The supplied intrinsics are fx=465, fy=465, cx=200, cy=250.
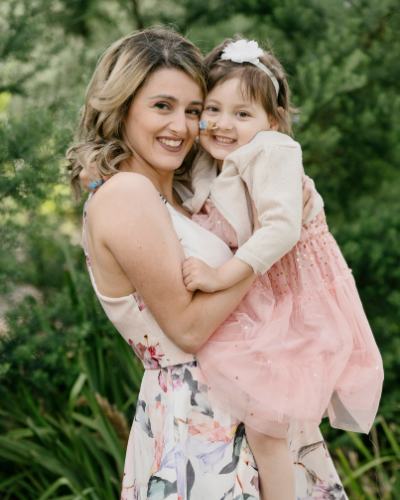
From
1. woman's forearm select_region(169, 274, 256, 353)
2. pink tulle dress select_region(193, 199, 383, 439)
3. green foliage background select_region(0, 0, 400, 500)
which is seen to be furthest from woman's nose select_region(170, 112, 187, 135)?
green foliage background select_region(0, 0, 400, 500)

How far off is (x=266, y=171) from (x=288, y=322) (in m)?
0.51

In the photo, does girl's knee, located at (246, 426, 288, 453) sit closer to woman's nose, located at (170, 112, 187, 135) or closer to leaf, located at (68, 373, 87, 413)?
woman's nose, located at (170, 112, 187, 135)

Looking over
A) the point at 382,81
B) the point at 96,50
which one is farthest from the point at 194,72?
the point at 382,81

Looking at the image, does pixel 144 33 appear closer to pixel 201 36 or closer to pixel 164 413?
pixel 164 413

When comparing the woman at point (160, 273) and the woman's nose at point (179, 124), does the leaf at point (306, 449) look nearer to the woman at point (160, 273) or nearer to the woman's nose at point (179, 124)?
the woman at point (160, 273)

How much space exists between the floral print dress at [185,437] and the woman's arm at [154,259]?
0.09m

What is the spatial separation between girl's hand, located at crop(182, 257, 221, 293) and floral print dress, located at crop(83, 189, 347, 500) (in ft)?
0.31

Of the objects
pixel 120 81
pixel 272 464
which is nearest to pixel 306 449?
pixel 272 464

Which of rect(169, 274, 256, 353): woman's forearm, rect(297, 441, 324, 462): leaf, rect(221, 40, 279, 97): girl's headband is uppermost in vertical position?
rect(221, 40, 279, 97): girl's headband

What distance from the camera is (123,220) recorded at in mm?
1441

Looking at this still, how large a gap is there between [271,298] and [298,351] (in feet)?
0.67

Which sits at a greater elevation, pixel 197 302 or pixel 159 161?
pixel 159 161

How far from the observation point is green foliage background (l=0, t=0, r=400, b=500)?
99.4 inches

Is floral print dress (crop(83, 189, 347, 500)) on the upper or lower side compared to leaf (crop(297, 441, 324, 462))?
upper
